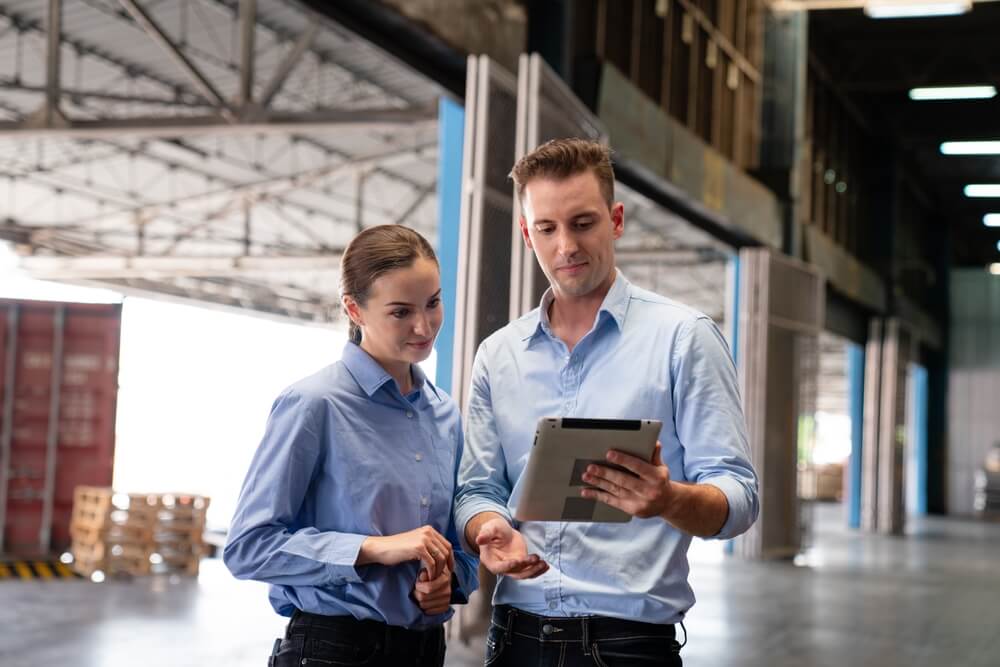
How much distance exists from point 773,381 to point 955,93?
10.4m

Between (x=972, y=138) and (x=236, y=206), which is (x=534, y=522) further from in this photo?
(x=972, y=138)

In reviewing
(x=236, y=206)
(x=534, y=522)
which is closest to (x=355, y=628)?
(x=534, y=522)

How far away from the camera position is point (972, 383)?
3788 cm

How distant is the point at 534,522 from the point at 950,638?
9.93 m

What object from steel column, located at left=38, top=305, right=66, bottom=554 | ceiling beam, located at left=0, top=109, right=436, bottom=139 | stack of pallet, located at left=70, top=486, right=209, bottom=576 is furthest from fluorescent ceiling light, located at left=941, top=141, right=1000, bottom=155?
steel column, located at left=38, top=305, right=66, bottom=554

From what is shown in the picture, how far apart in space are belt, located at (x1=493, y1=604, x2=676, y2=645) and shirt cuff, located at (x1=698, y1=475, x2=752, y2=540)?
0.83 feet

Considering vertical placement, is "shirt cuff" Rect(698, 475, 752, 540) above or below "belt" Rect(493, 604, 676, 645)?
above

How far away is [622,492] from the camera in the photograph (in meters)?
2.13

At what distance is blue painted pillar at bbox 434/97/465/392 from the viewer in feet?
30.8

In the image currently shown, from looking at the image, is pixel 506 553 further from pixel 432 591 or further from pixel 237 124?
pixel 237 124

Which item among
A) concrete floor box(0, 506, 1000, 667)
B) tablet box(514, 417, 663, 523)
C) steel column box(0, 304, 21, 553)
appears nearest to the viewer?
tablet box(514, 417, 663, 523)

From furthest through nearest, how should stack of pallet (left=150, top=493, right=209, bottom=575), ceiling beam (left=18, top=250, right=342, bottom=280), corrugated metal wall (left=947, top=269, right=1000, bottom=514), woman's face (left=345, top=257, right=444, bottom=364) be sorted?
corrugated metal wall (left=947, top=269, right=1000, bottom=514), ceiling beam (left=18, top=250, right=342, bottom=280), stack of pallet (left=150, top=493, right=209, bottom=575), woman's face (left=345, top=257, right=444, bottom=364)

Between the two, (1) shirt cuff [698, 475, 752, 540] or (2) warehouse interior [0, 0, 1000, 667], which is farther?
(2) warehouse interior [0, 0, 1000, 667]

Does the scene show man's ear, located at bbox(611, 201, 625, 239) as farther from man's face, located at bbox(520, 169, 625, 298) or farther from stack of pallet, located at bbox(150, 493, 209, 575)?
stack of pallet, located at bbox(150, 493, 209, 575)
